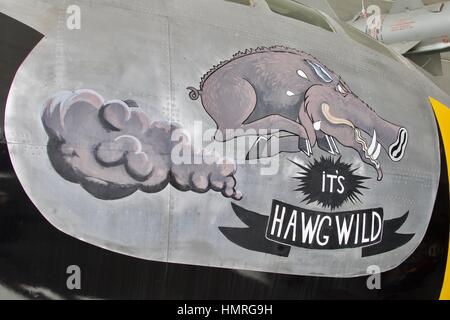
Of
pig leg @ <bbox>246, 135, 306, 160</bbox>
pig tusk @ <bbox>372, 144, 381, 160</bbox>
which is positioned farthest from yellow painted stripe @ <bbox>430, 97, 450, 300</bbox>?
pig leg @ <bbox>246, 135, 306, 160</bbox>

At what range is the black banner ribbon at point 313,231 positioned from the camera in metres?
4.01

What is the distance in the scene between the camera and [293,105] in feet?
13.9

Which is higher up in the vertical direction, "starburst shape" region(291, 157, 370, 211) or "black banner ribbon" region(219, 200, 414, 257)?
"starburst shape" region(291, 157, 370, 211)

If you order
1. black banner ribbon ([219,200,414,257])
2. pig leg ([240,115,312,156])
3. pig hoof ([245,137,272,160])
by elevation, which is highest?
pig leg ([240,115,312,156])

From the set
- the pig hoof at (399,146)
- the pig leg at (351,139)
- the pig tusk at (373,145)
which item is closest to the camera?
the pig leg at (351,139)

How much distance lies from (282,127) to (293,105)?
0.21 m

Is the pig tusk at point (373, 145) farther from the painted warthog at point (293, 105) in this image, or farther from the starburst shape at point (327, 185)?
the starburst shape at point (327, 185)

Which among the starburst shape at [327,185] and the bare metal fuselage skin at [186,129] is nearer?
the bare metal fuselage skin at [186,129]

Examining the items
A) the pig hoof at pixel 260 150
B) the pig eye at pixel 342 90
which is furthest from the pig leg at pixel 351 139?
the pig hoof at pixel 260 150

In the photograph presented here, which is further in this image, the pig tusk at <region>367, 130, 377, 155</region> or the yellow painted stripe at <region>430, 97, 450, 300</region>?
the yellow painted stripe at <region>430, 97, 450, 300</region>

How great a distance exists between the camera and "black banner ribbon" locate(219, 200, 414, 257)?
13.2 feet

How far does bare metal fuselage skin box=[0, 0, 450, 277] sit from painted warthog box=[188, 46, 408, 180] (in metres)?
0.02

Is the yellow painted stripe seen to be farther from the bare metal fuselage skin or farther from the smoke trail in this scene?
the smoke trail

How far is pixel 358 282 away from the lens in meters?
4.48
